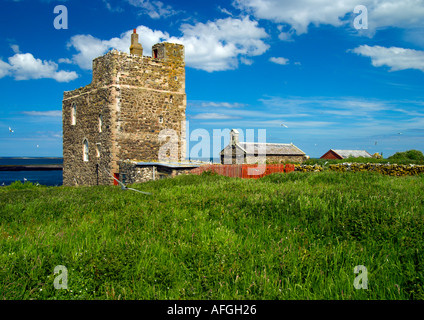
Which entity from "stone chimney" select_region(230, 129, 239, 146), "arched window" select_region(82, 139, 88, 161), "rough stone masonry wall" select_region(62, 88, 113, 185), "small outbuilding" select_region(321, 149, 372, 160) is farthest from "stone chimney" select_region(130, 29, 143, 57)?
"small outbuilding" select_region(321, 149, 372, 160)

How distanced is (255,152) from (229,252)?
126 feet

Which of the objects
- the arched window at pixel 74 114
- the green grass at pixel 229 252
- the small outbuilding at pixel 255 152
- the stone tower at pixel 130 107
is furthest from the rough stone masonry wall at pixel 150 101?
the small outbuilding at pixel 255 152

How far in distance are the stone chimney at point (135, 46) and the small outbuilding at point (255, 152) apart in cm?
2160

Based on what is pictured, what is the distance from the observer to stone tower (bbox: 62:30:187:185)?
23172mm

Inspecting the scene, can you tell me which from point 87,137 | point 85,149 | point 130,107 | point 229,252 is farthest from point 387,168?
point 85,149

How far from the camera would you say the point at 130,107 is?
77.4ft

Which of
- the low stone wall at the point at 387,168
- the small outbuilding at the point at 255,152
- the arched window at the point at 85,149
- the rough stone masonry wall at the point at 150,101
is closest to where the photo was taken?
the low stone wall at the point at 387,168

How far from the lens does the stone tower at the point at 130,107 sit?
2317 centimetres

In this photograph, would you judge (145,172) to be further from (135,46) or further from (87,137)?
(135,46)

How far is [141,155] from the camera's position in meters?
24.4

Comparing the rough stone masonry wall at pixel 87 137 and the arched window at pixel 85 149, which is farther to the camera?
the arched window at pixel 85 149

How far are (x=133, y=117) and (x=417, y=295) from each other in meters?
22.7

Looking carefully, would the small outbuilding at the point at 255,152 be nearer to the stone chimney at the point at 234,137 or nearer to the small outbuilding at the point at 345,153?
the stone chimney at the point at 234,137

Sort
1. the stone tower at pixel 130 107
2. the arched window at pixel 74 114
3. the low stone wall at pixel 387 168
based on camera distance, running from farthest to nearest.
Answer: the arched window at pixel 74 114, the stone tower at pixel 130 107, the low stone wall at pixel 387 168
